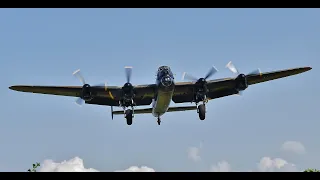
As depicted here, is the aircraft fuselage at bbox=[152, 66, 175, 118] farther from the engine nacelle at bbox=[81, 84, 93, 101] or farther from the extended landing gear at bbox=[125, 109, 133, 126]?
the engine nacelle at bbox=[81, 84, 93, 101]

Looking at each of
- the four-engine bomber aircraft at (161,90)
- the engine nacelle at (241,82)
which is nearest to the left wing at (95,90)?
the four-engine bomber aircraft at (161,90)

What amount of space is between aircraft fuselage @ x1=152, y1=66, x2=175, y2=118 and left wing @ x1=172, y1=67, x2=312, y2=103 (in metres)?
2.84

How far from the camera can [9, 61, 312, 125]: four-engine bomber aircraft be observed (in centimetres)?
3703

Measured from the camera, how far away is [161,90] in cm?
3616

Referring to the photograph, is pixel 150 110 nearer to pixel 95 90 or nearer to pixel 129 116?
pixel 129 116

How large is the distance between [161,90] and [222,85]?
25.6 feet
